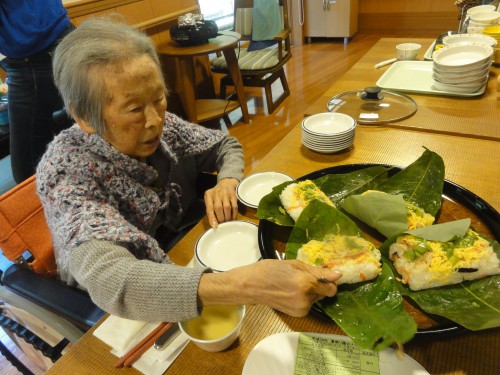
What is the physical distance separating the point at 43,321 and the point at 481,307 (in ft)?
3.76

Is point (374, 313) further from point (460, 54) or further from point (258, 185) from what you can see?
point (460, 54)

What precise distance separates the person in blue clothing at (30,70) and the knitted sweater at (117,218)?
1.09 m

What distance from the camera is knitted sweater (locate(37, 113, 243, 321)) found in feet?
2.49

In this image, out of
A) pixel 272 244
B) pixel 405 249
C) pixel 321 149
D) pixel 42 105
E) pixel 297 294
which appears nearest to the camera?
pixel 297 294

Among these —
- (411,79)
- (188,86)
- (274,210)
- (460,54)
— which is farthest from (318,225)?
(188,86)

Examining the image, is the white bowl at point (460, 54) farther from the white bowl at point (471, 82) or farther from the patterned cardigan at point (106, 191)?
the patterned cardigan at point (106, 191)

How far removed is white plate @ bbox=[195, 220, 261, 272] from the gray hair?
46cm

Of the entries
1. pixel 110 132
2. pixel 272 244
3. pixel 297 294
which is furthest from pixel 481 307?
pixel 110 132

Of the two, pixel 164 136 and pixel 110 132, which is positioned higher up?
pixel 110 132

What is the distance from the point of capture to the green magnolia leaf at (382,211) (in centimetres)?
85

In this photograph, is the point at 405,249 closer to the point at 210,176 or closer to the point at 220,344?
the point at 220,344

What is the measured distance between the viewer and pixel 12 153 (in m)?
1.99

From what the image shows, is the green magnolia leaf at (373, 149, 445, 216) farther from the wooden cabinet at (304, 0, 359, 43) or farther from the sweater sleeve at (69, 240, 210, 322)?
the wooden cabinet at (304, 0, 359, 43)

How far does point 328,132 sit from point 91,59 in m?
0.89
